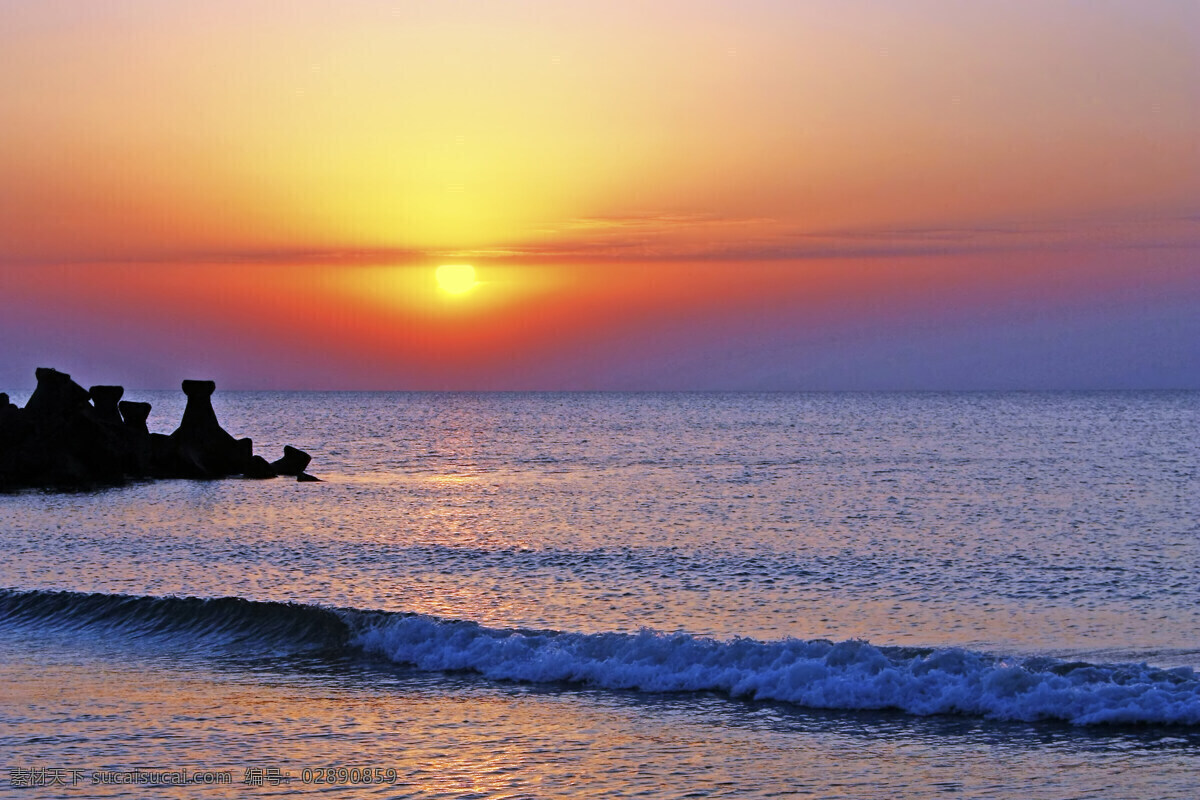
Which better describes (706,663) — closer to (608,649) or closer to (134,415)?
(608,649)

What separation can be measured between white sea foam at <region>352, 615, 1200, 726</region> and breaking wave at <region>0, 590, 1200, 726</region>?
0.06ft

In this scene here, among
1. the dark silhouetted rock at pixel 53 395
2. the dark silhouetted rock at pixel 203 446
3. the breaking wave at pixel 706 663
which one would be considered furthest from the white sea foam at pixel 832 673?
the dark silhouetted rock at pixel 203 446

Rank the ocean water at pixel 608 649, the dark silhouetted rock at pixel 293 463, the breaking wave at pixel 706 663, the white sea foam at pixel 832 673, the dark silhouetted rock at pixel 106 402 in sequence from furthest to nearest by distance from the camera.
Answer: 1. the dark silhouetted rock at pixel 293 463
2. the dark silhouetted rock at pixel 106 402
3. the breaking wave at pixel 706 663
4. the white sea foam at pixel 832 673
5. the ocean water at pixel 608 649

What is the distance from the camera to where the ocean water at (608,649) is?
13656 mm

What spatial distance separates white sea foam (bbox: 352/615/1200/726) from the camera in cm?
1586

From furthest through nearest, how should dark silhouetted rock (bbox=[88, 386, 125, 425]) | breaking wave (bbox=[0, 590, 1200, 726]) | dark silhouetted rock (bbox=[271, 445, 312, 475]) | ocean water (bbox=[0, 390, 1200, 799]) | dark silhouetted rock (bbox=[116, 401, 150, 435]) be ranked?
dark silhouetted rock (bbox=[116, 401, 150, 435]) < dark silhouetted rock (bbox=[271, 445, 312, 475]) < dark silhouetted rock (bbox=[88, 386, 125, 425]) < breaking wave (bbox=[0, 590, 1200, 726]) < ocean water (bbox=[0, 390, 1200, 799])

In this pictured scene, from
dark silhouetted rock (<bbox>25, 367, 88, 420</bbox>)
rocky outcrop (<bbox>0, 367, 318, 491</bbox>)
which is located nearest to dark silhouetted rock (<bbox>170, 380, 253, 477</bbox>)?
rocky outcrop (<bbox>0, 367, 318, 491</bbox>)

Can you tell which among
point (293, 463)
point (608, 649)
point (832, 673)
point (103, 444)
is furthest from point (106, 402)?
point (832, 673)

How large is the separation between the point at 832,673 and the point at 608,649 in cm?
374

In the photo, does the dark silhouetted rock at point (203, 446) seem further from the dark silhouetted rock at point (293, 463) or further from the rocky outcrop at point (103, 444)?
the dark silhouetted rock at point (293, 463)

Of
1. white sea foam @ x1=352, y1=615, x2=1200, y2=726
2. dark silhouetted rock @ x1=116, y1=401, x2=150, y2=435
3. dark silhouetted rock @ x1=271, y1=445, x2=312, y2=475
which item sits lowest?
white sea foam @ x1=352, y1=615, x2=1200, y2=726

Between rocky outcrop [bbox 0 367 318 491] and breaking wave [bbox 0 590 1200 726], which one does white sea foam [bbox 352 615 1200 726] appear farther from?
rocky outcrop [bbox 0 367 318 491]

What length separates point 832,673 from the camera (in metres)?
17.3

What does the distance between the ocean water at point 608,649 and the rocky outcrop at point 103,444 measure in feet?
31.8
